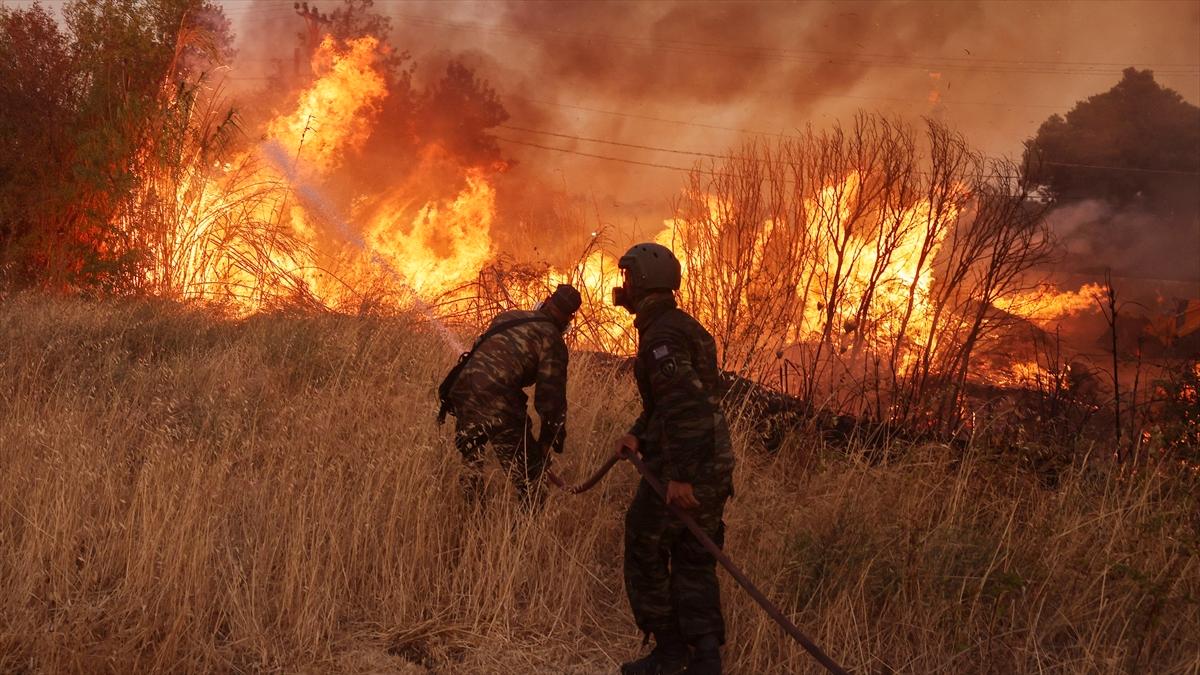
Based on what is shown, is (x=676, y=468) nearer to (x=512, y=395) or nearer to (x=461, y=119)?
(x=512, y=395)

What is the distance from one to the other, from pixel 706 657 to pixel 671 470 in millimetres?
768

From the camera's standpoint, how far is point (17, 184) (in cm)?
1311

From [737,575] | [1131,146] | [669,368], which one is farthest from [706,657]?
[1131,146]

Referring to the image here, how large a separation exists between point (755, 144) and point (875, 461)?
4422mm

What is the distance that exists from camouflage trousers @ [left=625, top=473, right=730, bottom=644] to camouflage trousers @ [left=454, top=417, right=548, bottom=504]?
3.55 ft

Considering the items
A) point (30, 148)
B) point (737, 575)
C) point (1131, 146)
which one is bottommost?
point (737, 575)

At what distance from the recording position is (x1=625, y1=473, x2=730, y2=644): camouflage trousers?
3484 millimetres

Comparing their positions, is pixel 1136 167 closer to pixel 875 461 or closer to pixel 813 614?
pixel 875 461

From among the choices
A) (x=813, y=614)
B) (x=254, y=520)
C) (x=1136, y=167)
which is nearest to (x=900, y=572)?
(x=813, y=614)

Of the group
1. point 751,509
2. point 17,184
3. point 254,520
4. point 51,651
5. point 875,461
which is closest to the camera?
point 51,651

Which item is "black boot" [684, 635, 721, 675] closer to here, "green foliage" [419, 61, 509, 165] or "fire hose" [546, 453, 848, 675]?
"fire hose" [546, 453, 848, 675]

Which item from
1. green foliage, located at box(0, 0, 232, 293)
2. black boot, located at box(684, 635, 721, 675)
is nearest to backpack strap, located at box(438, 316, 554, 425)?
black boot, located at box(684, 635, 721, 675)

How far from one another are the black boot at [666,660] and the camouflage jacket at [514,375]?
1.34m

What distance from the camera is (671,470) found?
3.33m
